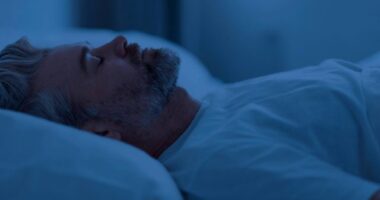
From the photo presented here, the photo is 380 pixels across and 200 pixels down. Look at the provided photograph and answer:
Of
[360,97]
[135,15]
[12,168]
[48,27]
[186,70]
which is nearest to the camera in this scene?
[12,168]

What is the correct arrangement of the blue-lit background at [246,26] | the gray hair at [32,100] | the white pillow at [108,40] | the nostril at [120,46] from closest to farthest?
the gray hair at [32,100]
the nostril at [120,46]
the white pillow at [108,40]
the blue-lit background at [246,26]

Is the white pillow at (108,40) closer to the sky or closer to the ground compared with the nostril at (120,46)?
closer to the ground

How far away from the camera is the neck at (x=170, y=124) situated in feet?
3.32

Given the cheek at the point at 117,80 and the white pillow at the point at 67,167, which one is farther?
the cheek at the point at 117,80

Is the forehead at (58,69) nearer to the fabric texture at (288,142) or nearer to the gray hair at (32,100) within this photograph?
the gray hair at (32,100)

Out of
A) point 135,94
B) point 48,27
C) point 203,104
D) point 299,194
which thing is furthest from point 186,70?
point 299,194

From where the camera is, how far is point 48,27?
179 cm

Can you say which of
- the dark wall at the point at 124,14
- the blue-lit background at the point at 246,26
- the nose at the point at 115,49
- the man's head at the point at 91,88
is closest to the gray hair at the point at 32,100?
the man's head at the point at 91,88

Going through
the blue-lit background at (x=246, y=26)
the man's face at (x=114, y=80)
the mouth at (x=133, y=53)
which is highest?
the mouth at (x=133, y=53)

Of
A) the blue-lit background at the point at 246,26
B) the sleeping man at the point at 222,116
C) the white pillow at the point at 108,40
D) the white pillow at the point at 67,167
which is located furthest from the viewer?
the blue-lit background at the point at 246,26

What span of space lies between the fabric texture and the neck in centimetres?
4

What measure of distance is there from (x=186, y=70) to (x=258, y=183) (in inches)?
28.7

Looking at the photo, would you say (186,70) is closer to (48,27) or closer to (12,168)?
(48,27)

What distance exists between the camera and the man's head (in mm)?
972
